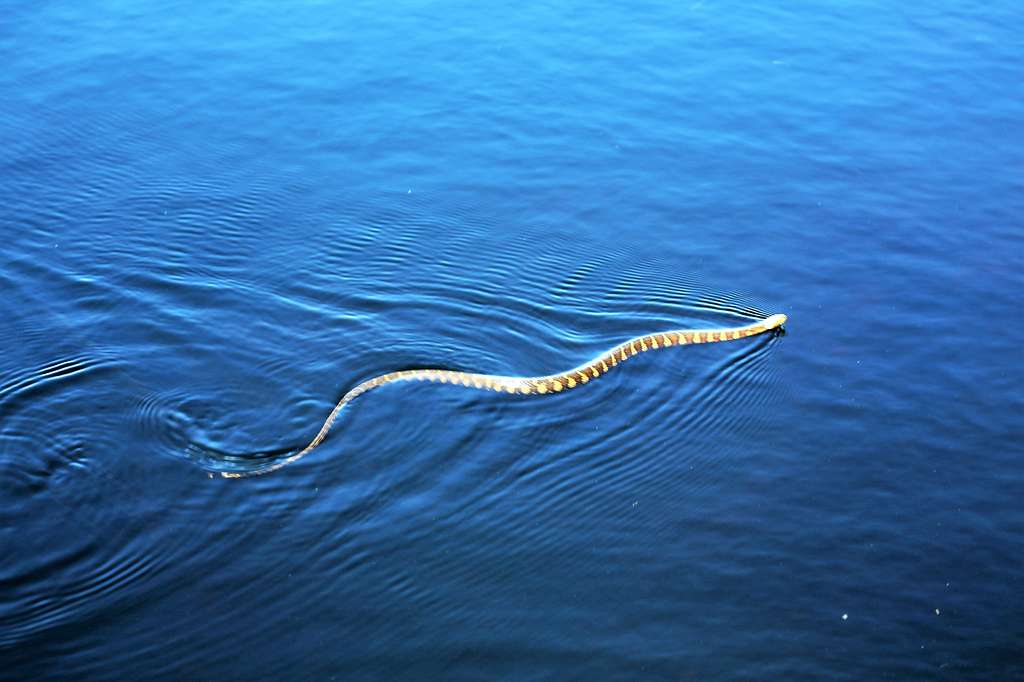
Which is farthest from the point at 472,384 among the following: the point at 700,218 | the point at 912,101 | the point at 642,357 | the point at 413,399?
the point at 912,101

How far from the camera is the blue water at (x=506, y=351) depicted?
9.54 metres

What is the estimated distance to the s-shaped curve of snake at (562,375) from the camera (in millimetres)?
12258

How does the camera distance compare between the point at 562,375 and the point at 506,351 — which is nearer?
the point at 562,375

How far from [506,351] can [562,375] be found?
770 millimetres

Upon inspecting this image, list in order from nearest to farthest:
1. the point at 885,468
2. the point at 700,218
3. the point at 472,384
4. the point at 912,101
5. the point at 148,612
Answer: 1. the point at 148,612
2. the point at 885,468
3. the point at 472,384
4. the point at 700,218
5. the point at 912,101

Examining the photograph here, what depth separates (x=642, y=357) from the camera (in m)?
13.1

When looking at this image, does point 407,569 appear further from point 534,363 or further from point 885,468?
point 885,468

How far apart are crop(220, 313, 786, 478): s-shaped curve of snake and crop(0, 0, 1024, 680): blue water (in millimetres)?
188

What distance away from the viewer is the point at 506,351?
13.0 metres

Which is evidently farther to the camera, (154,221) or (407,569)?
(154,221)

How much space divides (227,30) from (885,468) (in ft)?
48.5

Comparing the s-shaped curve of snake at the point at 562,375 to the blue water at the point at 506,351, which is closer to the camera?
the blue water at the point at 506,351

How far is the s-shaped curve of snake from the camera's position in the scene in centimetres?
1226

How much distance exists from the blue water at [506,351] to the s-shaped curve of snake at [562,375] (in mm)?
188
